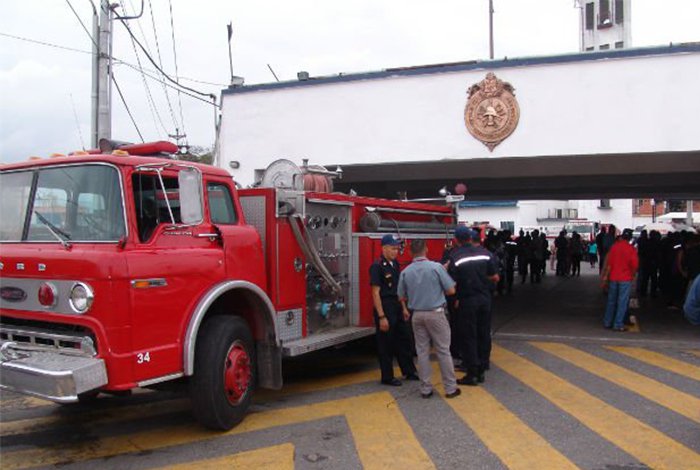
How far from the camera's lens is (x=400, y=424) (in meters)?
5.80

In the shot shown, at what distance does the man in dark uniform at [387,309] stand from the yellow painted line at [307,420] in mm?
672

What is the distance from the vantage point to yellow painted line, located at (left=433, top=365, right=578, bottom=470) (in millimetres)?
4852

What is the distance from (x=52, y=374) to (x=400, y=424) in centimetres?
306

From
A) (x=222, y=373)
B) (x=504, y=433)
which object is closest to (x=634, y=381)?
(x=504, y=433)

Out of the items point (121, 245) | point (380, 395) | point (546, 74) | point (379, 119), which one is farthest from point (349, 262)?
point (546, 74)

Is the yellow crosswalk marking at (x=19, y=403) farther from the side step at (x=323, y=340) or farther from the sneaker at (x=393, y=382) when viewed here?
the sneaker at (x=393, y=382)

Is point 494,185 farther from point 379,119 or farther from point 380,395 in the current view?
point 380,395

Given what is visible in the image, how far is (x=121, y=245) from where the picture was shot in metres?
4.70

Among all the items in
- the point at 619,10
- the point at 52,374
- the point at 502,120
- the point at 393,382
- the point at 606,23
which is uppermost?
the point at 619,10

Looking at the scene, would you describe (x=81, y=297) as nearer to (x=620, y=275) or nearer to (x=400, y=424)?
(x=400, y=424)

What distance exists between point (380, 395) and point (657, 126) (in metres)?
6.62

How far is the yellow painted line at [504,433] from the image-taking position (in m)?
4.85

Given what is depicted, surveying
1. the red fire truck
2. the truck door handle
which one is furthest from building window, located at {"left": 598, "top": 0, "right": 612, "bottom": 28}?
the truck door handle

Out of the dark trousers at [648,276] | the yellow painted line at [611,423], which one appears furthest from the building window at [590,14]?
the yellow painted line at [611,423]
